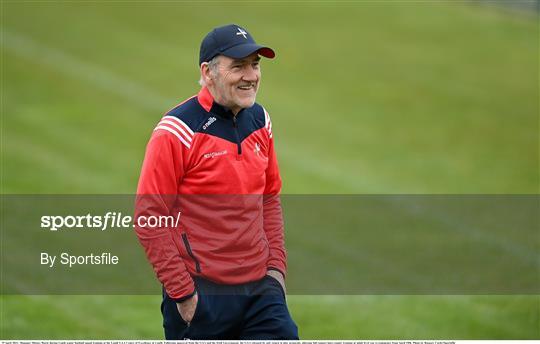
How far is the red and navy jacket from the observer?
5863 mm

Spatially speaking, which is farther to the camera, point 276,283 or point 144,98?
point 144,98

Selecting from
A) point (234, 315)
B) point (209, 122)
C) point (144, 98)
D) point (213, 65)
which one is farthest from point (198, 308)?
point (144, 98)

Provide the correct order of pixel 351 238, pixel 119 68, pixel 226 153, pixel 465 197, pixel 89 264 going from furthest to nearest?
pixel 119 68
pixel 465 197
pixel 351 238
pixel 89 264
pixel 226 153

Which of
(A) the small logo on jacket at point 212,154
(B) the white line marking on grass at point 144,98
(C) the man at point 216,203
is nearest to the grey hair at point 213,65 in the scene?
(C) the man at point 216,203

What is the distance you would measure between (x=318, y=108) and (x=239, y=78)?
52.9 ft

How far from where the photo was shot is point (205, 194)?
600cm

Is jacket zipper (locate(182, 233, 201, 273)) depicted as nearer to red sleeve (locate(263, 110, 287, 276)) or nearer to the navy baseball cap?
red sleeve (locate(263, 110, 287, 276))

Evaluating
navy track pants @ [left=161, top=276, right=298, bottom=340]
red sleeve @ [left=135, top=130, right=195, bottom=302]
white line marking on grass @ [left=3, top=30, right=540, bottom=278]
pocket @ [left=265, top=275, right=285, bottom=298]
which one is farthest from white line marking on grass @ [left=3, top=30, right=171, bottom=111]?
red sleeve @ [left=135, top=130, right=195, bottom=302]

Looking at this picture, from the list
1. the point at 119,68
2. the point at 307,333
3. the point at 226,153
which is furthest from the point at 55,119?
the point at 226,153

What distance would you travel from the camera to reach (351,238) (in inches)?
563

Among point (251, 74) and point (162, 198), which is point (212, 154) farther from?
point (251, 74)

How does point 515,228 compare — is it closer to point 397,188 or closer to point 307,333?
point 397,188

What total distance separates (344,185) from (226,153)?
11.4m

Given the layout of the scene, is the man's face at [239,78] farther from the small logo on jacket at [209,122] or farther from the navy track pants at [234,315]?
the navy track pants at [234,315]
